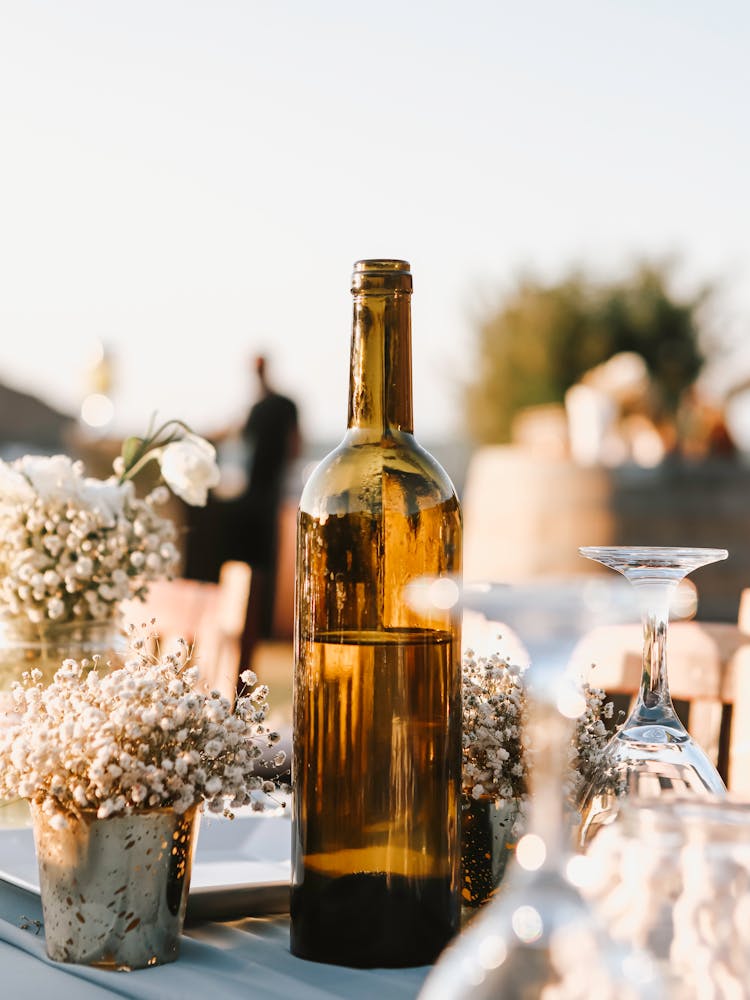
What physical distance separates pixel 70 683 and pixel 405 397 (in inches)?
10.8

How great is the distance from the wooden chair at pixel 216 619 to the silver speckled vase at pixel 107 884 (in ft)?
2.81

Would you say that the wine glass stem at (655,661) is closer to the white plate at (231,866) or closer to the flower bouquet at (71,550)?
the white plate at (231,866)

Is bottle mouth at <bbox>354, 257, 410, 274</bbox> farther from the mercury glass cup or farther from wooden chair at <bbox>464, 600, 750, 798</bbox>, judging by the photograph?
wooden chair at <bbox>464, 600, 750, 798</bbox>

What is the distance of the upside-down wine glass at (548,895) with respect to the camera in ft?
1.33

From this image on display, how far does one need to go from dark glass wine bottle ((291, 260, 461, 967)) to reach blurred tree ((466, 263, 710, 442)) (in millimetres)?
10183

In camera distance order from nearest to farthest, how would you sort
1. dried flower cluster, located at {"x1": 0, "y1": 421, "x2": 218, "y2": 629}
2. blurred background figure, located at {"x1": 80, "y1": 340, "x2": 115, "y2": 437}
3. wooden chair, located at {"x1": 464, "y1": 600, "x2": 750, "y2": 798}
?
dried flower cluster, located at {"x1": 0, "y1": 421, "x2": 218, "y2": 629}, wooden chair, located at {"x1": 464, "y1": 600, "x2": 750, "y2": 798}, blurred background figure, located at {"x1": 80, "y1": 340, "x2": 115, "y2": 437}

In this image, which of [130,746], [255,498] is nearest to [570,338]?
[255,498]

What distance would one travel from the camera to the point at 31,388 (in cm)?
1016

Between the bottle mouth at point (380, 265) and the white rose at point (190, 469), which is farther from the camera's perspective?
the white rose at point (190, 469)

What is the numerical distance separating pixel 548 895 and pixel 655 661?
31cm

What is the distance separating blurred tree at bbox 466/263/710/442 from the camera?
11102 millimetres

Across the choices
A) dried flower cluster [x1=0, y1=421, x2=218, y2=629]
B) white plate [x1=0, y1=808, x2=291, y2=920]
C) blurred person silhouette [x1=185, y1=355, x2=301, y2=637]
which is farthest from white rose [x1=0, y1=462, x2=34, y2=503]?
blurred person silhouette [x1=185, y1=355, x2=301, y2=637]

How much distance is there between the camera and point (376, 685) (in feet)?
2.37

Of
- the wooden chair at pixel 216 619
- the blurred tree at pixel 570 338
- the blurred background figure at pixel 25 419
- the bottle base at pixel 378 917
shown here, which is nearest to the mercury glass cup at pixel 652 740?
the bottle base at pixel 378 917
